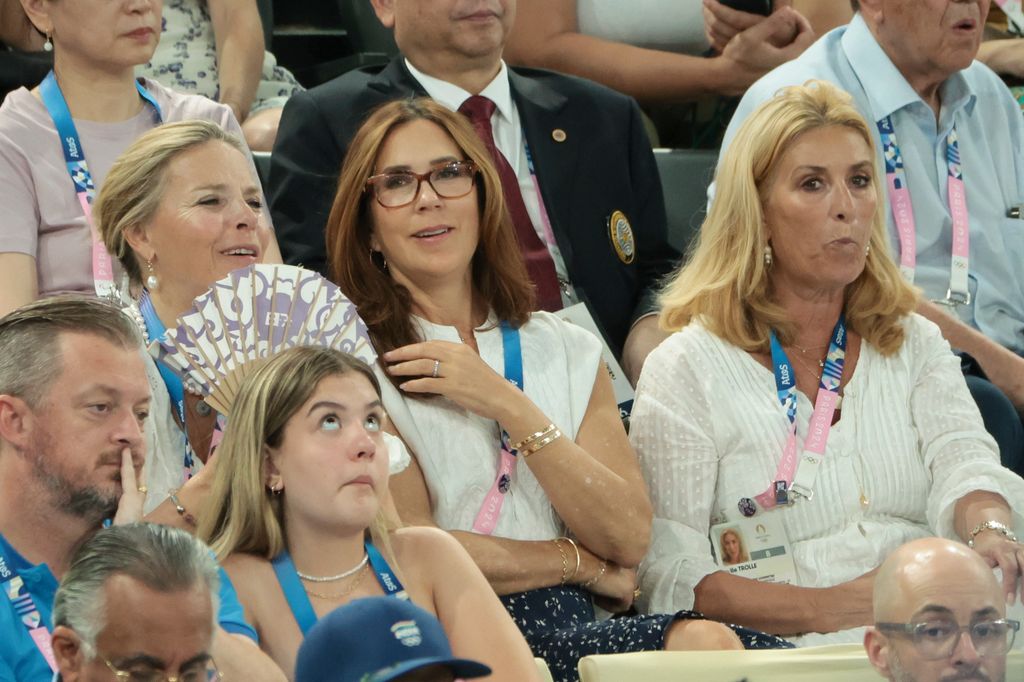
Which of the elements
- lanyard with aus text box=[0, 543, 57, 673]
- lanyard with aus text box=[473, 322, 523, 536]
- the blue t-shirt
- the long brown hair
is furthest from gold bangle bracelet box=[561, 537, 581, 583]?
lanyard with aus text box=[0, 543, 57, 673]

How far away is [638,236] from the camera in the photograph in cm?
379

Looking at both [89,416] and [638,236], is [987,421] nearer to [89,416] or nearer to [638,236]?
[638,236]

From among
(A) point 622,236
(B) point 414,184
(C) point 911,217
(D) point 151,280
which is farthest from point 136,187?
(C) point 911,217

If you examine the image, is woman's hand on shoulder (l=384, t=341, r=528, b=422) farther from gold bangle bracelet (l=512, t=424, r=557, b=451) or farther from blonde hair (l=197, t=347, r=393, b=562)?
blonde hair (l=197, t=347, r=393, b=562)

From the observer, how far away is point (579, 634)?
273cm

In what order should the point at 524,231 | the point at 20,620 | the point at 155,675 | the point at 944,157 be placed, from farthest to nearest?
the point at 944,157 → the point at 524,231 → the point at 20,620 → the point at 155,675

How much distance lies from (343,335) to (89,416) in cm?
56

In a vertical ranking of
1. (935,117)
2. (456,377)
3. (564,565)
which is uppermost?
(935,117)

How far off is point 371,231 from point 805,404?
0.88 metres

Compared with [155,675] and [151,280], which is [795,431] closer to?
[151,280]

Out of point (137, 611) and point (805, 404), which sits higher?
point (137, 611)

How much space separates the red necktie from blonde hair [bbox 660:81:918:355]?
31 cm

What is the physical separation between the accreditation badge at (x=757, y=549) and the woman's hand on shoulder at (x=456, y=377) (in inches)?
19.5

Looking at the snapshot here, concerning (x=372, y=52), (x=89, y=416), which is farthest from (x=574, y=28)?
(x=89, y=416)
